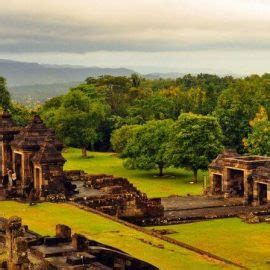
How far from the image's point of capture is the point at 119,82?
12331cm

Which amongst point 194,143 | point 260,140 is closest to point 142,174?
point 194,143

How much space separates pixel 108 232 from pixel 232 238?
306 inches

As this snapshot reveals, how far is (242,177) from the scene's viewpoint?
56.1 metres

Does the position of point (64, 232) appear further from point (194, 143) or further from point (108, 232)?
point (194, 143)

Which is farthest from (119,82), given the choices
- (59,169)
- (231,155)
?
(59,169)

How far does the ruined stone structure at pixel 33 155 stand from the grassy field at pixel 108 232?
254 cm

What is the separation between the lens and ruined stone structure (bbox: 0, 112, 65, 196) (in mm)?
48375

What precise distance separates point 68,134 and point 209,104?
82.8 ft

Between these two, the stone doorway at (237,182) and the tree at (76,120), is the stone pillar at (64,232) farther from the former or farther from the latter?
the tree at (76,120)

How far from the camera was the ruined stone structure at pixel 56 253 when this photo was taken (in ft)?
79.0

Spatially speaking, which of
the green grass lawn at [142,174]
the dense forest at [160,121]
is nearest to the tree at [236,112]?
the dense forest at [160,121]

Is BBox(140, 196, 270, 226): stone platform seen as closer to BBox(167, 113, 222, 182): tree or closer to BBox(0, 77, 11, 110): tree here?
BBox(167, 113, 222, 182): tree

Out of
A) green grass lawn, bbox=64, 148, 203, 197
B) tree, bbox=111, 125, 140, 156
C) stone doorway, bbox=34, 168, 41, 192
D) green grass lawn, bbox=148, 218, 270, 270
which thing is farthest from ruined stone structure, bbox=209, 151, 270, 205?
tree, bbox=111, 125, 140, 156

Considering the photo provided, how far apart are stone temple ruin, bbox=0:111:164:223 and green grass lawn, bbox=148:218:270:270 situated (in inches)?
124
